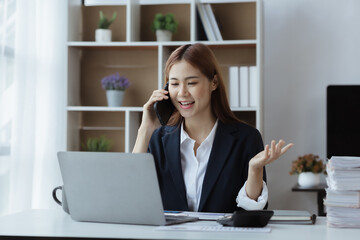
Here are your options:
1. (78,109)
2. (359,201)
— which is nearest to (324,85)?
(78,109)

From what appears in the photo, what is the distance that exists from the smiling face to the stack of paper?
0.73 m

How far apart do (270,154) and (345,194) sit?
0.25 meters

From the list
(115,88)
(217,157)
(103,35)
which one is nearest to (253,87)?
(115,88)

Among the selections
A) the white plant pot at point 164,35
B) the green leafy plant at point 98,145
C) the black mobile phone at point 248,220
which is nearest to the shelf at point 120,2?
the white plant pot at point 164,35

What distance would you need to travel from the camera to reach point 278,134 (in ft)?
13.1

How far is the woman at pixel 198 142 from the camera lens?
2.06m

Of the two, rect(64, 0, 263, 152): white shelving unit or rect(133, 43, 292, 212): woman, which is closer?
rect(133, 43, 292, 212): woman

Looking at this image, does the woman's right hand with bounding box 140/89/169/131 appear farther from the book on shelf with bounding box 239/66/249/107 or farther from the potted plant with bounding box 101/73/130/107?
the potted plant with bounding box 101/73/130/107

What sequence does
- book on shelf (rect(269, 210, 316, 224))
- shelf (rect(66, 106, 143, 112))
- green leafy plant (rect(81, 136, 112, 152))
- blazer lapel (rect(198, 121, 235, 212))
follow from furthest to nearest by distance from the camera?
1. green leafy plant (rect(81, 136, 112, 152))
2. shelf (rect(66, 106, 143, 112))
3. blazer lapel (rect(198, 121, 235, 212))
4. book on shelf (rect(269, 210, 316, 224))

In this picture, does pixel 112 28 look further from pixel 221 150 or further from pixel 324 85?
pixel 221 150

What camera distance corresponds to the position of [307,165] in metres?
3.65

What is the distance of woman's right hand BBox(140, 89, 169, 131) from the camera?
7.27ft

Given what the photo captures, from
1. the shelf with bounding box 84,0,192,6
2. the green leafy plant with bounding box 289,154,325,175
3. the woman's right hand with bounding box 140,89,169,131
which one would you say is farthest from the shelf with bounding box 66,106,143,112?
the woman's right hand with bounding box 140,89,169,131

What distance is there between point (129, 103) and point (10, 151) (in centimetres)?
122
